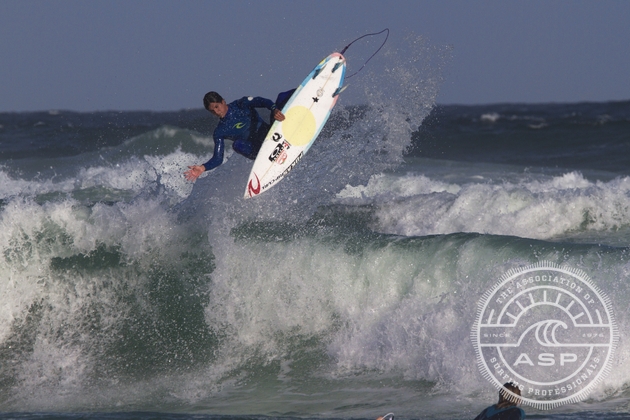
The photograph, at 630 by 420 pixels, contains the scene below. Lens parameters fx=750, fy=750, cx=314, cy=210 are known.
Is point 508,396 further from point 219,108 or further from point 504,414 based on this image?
point 219,108

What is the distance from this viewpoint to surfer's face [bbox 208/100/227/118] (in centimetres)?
774

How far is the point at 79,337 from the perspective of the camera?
7.86 m

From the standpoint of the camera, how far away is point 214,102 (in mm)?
7723

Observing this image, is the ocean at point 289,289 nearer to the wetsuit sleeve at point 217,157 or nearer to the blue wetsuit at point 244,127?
the blue wetsuit at point 244,127

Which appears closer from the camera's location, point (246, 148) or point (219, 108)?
point (219, 108)

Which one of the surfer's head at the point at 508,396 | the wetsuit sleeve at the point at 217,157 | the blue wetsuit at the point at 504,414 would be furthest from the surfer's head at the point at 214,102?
the blue wetsuit at the point at 504,414

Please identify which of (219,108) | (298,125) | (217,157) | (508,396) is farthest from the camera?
(298,125)

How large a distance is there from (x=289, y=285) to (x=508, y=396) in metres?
3.63

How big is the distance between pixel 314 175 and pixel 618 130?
67.4ft

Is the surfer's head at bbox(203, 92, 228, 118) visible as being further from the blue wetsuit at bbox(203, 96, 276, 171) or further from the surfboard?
the surfboard

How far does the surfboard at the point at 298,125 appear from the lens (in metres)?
8.25

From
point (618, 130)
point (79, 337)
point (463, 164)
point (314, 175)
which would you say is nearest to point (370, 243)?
point (314, 175)

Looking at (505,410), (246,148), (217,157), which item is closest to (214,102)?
(217,157)

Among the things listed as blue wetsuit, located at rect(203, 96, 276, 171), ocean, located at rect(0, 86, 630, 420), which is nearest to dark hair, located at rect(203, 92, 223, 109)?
blue wetsuit, located at rect(203, 96, 276, 171)
